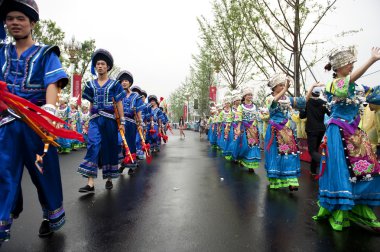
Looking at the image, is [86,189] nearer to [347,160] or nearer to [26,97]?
[26,97]

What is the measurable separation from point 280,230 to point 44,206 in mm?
2355

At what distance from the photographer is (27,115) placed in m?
2.42

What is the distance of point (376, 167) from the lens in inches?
128

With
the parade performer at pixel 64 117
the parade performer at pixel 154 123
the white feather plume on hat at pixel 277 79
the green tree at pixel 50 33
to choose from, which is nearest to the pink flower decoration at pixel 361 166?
the white feather plume on hat at pixel 277 79

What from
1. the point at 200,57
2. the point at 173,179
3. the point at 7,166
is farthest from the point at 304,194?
the point at 200,57

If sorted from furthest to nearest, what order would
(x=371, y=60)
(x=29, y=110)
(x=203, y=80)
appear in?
(x=203, y=80)
(x=371, y=60)
(x=29, y=110)

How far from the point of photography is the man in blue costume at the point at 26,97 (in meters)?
2.50

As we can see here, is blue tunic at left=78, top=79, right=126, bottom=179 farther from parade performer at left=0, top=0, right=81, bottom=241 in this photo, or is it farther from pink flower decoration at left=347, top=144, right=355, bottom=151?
pink flower decoration at left=347, top=144, right=355, bottom=151

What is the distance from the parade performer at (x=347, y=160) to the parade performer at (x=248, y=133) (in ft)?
13.1

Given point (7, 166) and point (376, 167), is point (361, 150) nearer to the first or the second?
point (376, 167)

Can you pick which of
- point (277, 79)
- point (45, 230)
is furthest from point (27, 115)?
point (277, 79)

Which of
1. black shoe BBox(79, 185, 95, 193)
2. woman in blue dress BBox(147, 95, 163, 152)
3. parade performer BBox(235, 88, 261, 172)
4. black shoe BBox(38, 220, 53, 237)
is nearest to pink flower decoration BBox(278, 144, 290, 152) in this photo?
parade performer BBox(235, 88, 261, 172)

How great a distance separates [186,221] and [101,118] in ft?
7.98

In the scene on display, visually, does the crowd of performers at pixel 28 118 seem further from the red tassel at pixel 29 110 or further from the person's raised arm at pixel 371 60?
the person's raised arm at pixel 371 60
